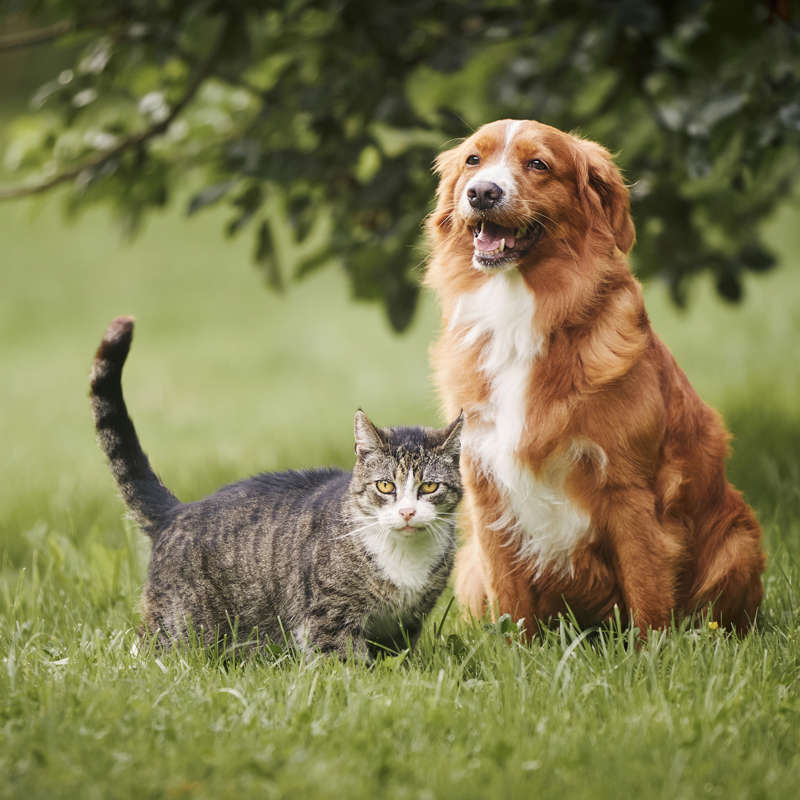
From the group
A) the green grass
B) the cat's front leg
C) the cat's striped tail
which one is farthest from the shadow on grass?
the cat's striped tail

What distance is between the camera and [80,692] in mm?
2922

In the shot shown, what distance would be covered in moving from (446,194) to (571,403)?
31.9 inches

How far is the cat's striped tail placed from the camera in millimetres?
3596

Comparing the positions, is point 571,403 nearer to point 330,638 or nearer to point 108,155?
point 330,638

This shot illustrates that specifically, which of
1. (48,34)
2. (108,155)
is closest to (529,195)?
(108,155)

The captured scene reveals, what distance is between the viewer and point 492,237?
129 inches

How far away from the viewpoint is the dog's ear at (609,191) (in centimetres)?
332

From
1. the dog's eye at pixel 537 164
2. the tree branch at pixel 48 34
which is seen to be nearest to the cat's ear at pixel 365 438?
the dog's eye at pixel 537 164

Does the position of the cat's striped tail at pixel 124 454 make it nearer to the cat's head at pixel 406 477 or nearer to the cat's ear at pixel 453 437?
the cat's head at pixel 406 477

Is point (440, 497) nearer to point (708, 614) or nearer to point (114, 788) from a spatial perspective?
point (708, 614)

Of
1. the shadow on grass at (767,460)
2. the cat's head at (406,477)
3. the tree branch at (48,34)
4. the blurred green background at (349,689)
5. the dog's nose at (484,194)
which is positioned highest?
the tree branch at (48,34)

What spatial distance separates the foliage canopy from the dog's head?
1012 mm

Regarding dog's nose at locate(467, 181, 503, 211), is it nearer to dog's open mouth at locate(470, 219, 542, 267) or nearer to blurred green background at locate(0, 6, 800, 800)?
dog's open mouth at locate(470, 219, 542, 267)

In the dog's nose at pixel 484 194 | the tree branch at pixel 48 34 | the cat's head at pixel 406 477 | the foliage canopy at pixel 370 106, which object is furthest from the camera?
the tree branch at pixel 48 34
